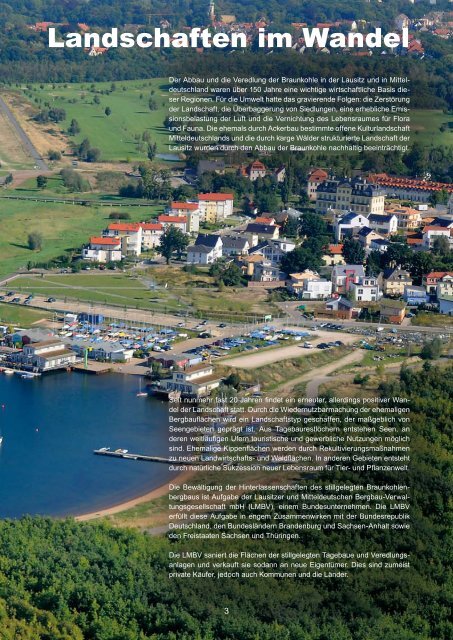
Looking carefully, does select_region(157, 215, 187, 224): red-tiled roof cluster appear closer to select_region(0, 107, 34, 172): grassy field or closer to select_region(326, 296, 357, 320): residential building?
select_region(326, 296, 357, 320): residential building

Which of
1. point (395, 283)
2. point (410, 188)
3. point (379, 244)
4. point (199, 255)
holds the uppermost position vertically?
point (410, 188)

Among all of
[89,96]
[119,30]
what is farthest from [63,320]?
[119,30]

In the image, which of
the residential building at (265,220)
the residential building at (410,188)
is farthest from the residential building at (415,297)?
the residential building at (410,188)

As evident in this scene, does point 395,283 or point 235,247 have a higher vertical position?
point 235,247

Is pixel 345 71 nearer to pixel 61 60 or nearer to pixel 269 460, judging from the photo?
pixel 61 60

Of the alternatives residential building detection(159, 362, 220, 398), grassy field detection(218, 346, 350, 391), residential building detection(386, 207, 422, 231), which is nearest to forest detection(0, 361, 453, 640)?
residential building detection(159, 362, 220, 398)

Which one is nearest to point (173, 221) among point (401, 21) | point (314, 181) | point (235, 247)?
point (235, 247)

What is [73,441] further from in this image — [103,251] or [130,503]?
[103,251]
